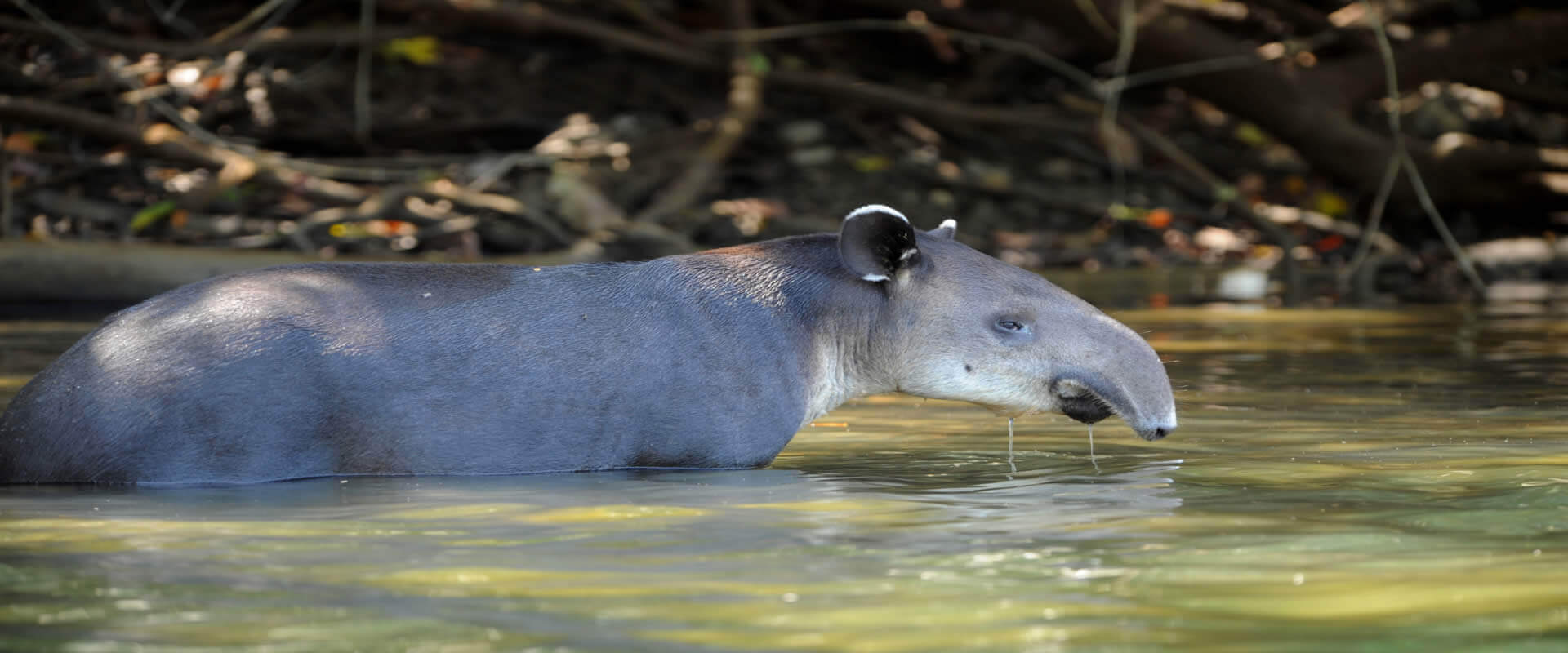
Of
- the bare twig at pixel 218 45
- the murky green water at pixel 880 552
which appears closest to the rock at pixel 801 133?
the bare twig at pixel 218 45

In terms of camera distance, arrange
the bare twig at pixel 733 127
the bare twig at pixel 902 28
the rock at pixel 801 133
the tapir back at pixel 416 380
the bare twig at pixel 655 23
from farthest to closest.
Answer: the rock at pixel 801 133
the bare twig at pixel 655 23
the bare twig at pixel 733 127
the bare twig at pixel 902 28
the tapir back at pixel 416 380

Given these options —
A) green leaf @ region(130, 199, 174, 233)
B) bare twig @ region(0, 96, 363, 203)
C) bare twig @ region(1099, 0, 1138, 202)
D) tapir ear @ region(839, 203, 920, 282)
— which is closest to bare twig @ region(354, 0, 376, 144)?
bare twig @ region(0, 96, 363, 203)

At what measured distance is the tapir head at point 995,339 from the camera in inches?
248

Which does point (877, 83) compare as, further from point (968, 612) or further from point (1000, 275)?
point (968, 612)

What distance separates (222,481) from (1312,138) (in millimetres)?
12206

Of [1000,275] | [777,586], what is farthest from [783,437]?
[777,586]

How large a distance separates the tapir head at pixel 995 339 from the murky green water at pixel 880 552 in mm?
216

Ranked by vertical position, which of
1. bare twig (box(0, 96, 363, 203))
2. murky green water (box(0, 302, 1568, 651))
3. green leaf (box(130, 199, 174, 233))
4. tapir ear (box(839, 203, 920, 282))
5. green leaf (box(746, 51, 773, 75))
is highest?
green leaf (box(746, 51, 773, 75))

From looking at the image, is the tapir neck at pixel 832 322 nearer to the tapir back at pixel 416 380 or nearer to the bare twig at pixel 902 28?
the tapir back at pixel 416 380

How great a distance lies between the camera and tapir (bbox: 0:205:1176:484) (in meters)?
5.69

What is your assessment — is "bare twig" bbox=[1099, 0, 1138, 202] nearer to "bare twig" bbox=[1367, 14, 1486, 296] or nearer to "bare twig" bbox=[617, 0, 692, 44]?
"bare twig" bbox=[1367, 14, 1486, 296]

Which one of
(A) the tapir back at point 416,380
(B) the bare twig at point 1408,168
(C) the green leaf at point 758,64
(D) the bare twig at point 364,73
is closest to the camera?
(A) the tapir back at point 416,380

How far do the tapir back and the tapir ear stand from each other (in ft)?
0.98

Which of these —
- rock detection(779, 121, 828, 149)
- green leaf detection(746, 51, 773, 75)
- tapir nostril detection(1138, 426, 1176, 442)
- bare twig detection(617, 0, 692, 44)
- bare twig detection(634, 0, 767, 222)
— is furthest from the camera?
rock detection(779, 121, 828, 149)
